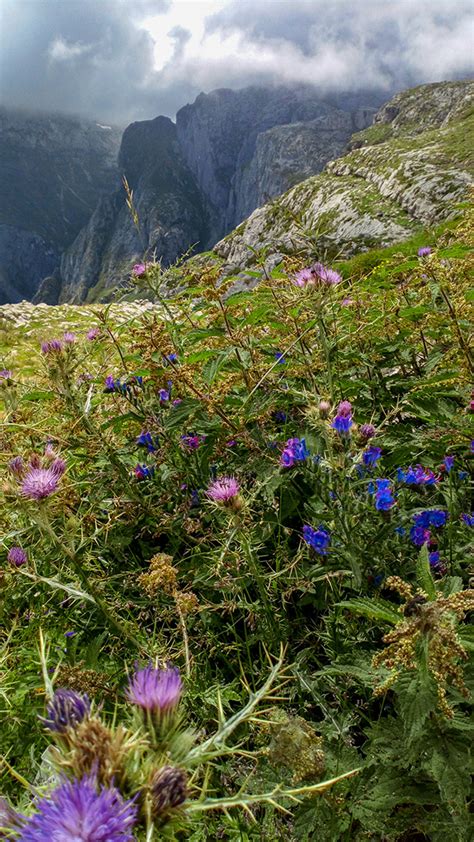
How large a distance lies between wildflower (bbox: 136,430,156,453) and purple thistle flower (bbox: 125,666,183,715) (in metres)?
2.52

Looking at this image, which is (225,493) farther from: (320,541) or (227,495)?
(320,541)

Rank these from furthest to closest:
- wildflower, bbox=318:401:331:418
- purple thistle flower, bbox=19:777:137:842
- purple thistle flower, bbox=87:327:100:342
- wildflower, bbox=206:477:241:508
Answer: purple thistle flower, bbox=87:327:100:342
wildflower, bbox=318:401:331:418
wildflower, bbox=206:477:241:508
purple thistle flower, bbox=19:777:137:842

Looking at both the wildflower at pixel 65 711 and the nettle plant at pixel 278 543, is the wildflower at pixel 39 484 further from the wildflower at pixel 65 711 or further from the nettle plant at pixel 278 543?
the wildflower at pixel 65 711

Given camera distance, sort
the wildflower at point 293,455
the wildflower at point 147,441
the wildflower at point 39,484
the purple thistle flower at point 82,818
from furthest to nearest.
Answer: the wildflower at point 147,441 < the wildflower at point 293,455 < the wildflower at point 39,484 < the purple thistle flower at point 82,818

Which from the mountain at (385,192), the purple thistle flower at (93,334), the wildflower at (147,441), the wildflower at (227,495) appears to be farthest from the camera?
the mountain at (385,192)

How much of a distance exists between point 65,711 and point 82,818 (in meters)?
0.22

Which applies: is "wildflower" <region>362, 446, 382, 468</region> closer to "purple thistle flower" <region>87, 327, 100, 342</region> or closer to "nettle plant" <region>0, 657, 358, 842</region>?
"nettle plant" <region>0, 657, 358, 842</region>

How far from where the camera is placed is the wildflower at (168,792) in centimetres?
82

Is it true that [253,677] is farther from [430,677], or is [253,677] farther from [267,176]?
[267,176]

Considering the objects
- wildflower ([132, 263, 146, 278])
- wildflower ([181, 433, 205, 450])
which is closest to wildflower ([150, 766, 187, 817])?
wildflower ([181, 433, 205, 450])

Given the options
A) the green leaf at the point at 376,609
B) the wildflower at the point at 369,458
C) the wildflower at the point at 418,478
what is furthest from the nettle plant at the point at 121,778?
the wildflower at the point at 418,478

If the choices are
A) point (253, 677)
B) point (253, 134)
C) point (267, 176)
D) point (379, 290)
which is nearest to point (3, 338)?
point (379, 290)

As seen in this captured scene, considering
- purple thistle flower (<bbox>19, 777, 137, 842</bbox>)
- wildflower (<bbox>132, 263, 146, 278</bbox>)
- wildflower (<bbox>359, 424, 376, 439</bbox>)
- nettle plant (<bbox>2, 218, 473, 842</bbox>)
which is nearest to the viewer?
purple thistle flower (<bbox>19, 777, 137, 842</bbox>)

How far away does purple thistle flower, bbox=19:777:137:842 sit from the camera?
0.73 m
